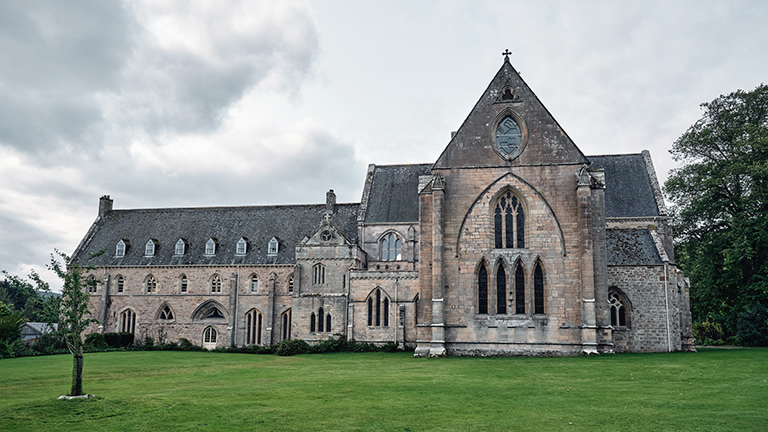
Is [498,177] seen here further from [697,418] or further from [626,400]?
[697,418]

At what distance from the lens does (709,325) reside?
58312 mm

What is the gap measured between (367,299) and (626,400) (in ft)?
99.1

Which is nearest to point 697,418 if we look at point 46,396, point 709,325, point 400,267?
point 46,396

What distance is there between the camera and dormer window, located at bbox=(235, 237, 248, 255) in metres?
54.4

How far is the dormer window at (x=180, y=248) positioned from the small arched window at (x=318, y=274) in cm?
1601

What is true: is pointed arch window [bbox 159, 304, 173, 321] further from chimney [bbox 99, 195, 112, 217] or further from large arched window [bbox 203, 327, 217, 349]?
chimney [bbox 99, 195, 112, 217]

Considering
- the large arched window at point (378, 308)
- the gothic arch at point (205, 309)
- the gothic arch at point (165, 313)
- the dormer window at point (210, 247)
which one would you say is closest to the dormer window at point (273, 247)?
the dormer window at point (210, 247)

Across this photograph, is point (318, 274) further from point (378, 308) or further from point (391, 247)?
point (391, 247)

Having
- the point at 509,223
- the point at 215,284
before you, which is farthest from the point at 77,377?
the point at 215,284

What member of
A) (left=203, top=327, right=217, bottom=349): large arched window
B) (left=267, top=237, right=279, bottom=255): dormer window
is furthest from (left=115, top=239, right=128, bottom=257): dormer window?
(left=267, top=237, right=279, bottom=255): dormer window

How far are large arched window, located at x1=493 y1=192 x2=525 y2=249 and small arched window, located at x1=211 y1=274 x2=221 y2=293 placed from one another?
2969 centimetres

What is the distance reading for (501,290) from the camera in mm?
33781

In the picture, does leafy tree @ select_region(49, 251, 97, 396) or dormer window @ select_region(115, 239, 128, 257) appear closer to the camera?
leafy tree @ select_region(49, 251, 97, 396)

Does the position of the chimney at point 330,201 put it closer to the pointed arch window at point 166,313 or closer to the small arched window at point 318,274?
the small arched window at point 318,274
